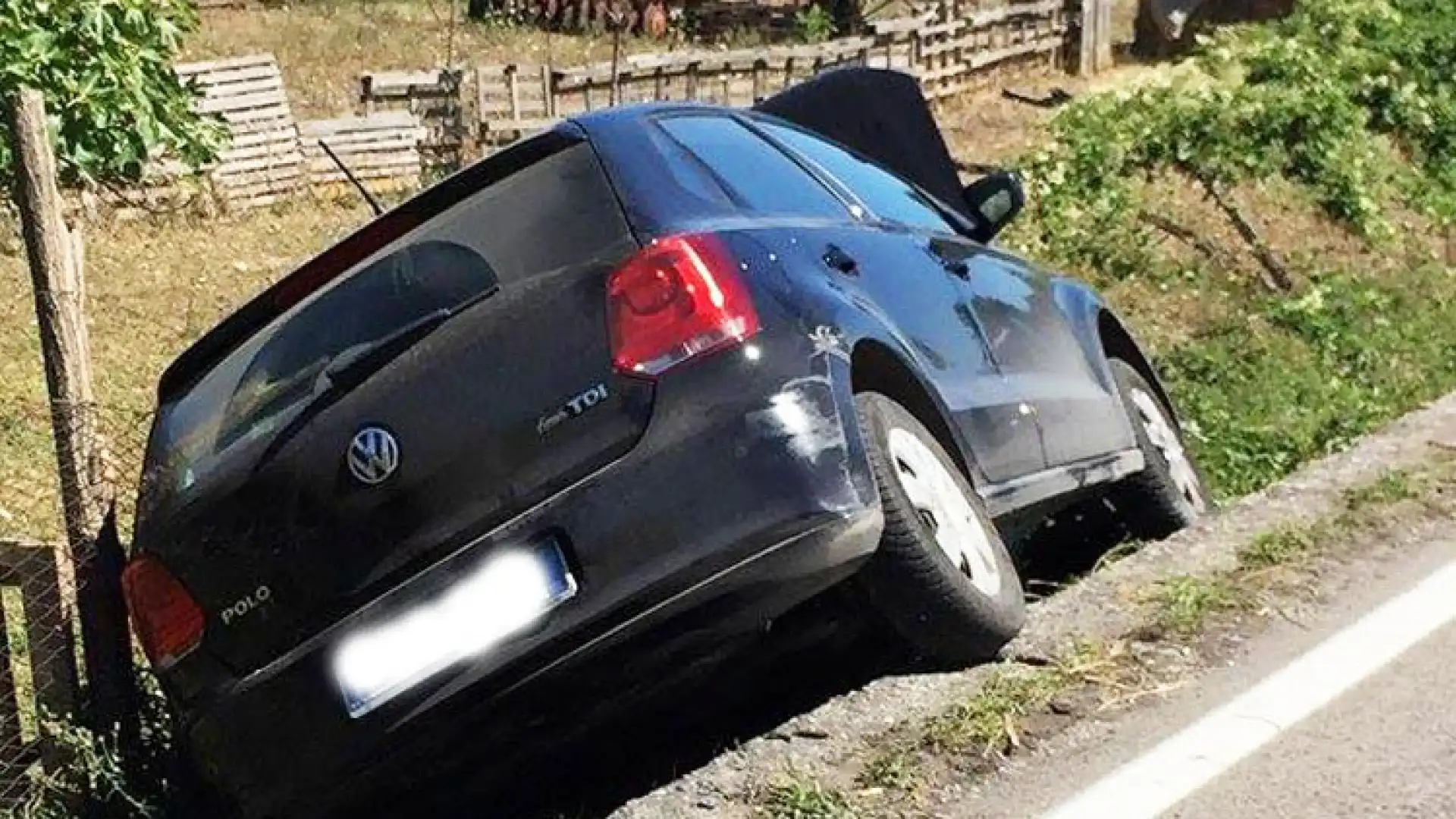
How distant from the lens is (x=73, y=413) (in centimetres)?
520

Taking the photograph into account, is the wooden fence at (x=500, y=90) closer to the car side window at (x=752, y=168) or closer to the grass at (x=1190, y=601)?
the car side window at (x=752, y=168)

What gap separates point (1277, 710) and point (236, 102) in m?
13.2

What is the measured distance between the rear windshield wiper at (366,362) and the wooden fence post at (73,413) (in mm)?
1002

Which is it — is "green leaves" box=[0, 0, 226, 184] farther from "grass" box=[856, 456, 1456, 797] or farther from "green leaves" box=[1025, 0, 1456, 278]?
"green leaves" box=[1025, 0, 1456, 278]

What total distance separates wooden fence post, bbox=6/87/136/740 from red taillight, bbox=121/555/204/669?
21.8 inches

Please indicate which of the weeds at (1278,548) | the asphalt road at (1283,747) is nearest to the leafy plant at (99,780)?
the asphalt road at (1283,747)

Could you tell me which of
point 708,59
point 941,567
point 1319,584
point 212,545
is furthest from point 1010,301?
point 708,59

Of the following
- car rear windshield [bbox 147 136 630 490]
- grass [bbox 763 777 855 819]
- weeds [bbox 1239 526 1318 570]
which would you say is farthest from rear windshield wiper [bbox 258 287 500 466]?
weeds [bbox 1239 526 1318 570]

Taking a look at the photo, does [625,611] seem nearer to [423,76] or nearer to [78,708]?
[78,708]

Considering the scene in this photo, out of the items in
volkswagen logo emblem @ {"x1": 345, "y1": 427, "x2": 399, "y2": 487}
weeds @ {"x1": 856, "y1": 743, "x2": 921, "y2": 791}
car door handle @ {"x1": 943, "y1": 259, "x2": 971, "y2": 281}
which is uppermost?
volkswagen logo emblem @ {"x1": 345, "y1": 427, "x2": 399, "y2": 487}

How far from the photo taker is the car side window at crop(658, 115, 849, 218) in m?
5.11

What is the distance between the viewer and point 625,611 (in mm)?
4234

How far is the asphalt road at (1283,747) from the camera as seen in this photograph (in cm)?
405

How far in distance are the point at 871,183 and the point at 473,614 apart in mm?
2429
